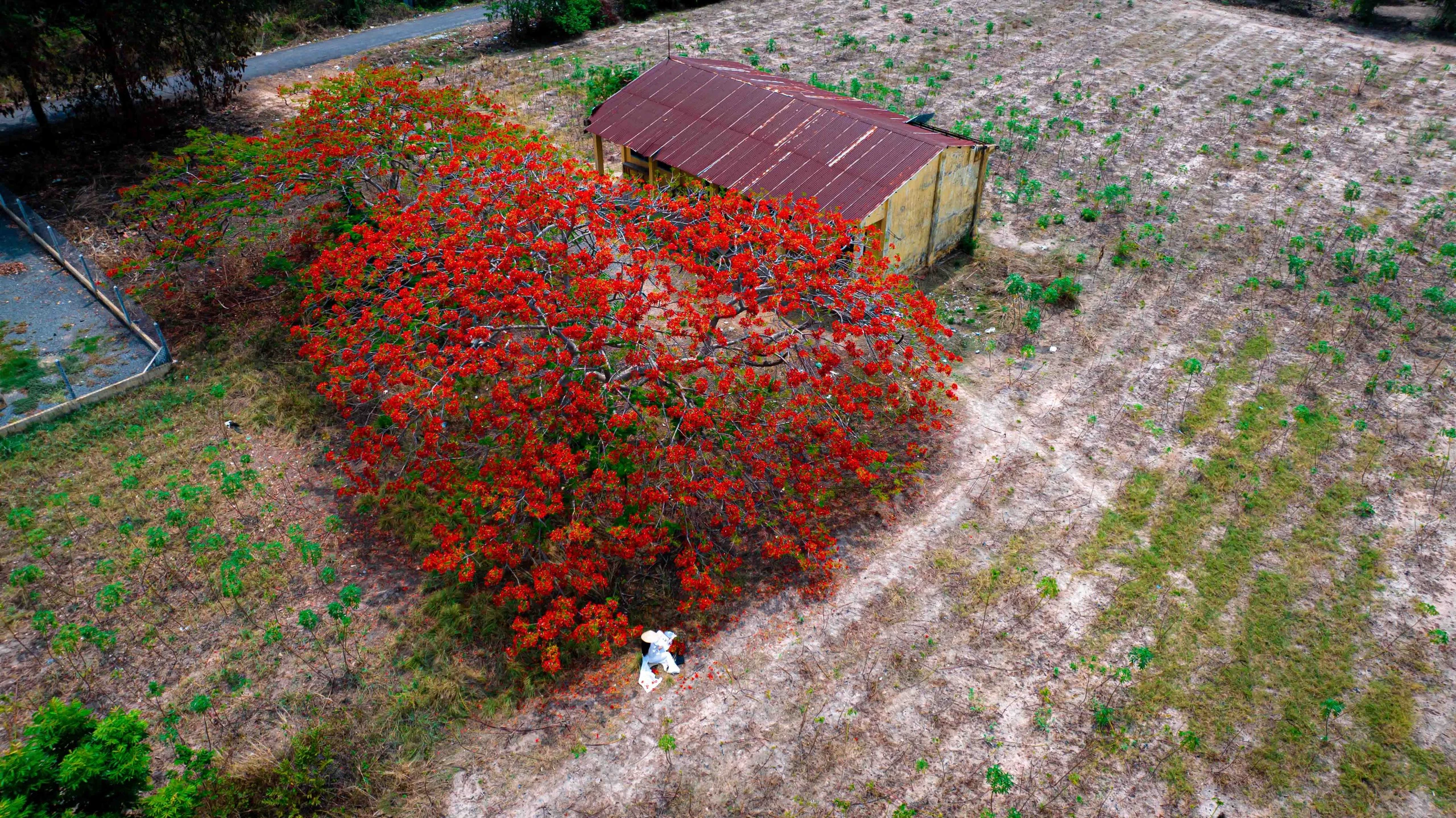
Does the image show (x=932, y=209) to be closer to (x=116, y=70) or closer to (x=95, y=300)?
(x=95, y=300)

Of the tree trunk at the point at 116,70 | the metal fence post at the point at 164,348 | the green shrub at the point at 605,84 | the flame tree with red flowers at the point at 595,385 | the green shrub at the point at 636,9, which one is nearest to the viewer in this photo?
the flame tree with red flowers at the point at 595,385

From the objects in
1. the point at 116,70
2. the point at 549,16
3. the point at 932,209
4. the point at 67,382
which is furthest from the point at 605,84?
the point at 67,382

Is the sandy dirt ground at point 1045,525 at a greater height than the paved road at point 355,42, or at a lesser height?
lesser

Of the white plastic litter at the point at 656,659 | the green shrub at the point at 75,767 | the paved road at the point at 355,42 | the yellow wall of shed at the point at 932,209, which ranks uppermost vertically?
the paved road at the point at 355,42

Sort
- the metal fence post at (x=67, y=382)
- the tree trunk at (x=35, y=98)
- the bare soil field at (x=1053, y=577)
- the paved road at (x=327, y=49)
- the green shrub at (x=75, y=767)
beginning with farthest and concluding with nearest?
1. the paved road at (x=327, y=49)
2. the tree trunk at (x=35, y=98)
3. the metal fence post at (x=67, y=382)
4. the bare soil field at (x=1053, y=577)
5. the green shrub at (x=75, y=767)

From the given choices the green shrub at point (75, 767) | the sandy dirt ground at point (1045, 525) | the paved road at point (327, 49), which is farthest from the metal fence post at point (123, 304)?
the sandy dirt ground at point (1045, 525)

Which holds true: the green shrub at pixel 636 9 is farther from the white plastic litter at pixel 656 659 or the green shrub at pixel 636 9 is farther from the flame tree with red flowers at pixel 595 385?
the white plastic litter at pixel 656 659
